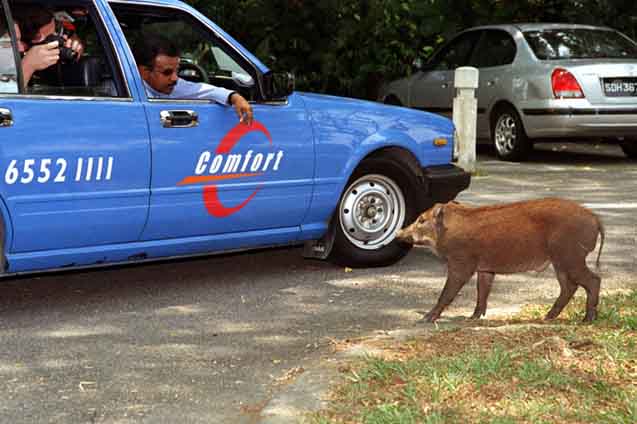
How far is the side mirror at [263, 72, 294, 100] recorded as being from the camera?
23.0ft

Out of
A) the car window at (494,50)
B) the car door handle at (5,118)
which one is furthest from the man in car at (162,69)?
the car window at (494,50)

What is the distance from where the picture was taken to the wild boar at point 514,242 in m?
5.86

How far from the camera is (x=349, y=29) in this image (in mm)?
17328

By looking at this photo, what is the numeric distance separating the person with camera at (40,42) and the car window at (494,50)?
9392 mm

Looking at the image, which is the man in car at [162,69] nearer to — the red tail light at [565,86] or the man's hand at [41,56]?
the man's hand at [41,56]

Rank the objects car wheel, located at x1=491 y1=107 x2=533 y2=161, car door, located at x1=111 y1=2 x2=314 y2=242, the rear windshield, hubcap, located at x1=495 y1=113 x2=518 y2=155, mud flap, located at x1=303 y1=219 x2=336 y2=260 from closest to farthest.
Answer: car door, located at x1=111 y1=2 x2=314 y2=242 < mud flap, located at x1=303 y1=219 x2=336 y2=260 < the rear windshield < car wheel, located at x1=491 y1=107 x2=533 y2=161 < hubcap, located at x1=495 y1=113 x2=518 y2=155

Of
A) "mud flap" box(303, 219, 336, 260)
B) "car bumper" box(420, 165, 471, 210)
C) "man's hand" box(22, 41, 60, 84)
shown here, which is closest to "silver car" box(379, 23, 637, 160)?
"car bumper" box(420, 165, 471, 210)

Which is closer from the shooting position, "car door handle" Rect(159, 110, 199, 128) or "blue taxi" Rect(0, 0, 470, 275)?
"blue taxi" Rect(0, 0, 470, 275)

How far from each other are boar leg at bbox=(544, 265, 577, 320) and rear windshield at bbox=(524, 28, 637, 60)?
8828mm

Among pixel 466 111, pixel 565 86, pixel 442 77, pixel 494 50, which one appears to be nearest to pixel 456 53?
pixel 442 77

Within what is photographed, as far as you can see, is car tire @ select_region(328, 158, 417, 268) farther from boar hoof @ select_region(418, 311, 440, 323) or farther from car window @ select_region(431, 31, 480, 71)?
car window @ select_region(431, 31, 480, 71)

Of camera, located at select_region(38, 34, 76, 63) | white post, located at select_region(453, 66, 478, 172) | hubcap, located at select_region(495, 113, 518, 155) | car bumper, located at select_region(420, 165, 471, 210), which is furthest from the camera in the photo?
hubcap, located at select_region(495, 113, 518, 155)

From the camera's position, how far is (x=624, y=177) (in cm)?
1296

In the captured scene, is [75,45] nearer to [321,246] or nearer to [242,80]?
[242,80]
